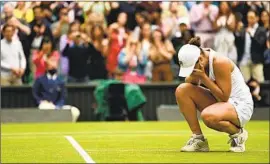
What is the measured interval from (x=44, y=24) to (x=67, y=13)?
63 cm

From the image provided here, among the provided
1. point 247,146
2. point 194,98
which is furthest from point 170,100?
point 194,98

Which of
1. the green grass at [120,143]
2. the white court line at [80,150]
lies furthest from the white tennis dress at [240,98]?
the white court line at [80,150]

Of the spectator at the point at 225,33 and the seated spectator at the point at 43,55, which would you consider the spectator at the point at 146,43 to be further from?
the seated spectator at the point at 43,55

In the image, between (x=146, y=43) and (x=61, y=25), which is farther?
(x=61, y=25)

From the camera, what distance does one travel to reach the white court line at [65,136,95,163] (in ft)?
28.5

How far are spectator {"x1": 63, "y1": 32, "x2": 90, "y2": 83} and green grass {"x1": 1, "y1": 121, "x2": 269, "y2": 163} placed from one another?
8.34 ft

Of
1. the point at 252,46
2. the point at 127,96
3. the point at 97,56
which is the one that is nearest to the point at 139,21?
the point at 97,56

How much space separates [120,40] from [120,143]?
8770mm

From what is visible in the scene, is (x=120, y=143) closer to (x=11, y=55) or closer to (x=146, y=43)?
(x=11, y=55)

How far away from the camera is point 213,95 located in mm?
9805

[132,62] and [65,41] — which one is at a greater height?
[65,41]

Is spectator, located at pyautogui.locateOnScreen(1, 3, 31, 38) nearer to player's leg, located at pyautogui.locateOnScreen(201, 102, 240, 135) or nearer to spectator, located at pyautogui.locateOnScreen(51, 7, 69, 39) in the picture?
spectator, located at pyautogui.locateOnScreen(51, 7, 69, 39)

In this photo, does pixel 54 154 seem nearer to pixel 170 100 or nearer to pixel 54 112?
pixel 54 112

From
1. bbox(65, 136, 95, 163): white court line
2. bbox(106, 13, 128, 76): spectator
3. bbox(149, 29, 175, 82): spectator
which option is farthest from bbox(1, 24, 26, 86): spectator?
bbox(65, 136, 95, 163): white court line
